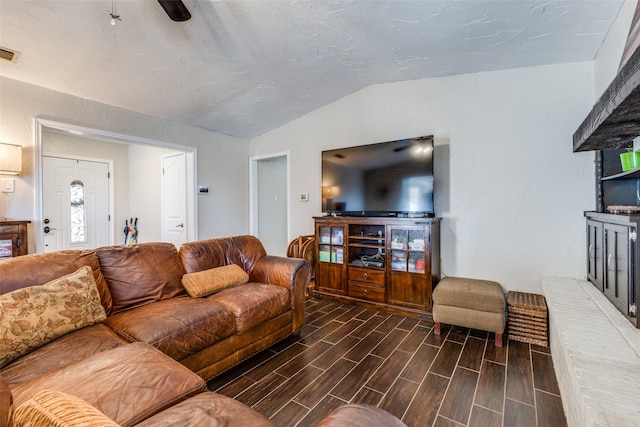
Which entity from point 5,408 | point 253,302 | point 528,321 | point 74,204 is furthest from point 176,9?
point 74,204

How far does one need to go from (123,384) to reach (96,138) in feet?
11.3

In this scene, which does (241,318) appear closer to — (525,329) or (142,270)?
(142,270)

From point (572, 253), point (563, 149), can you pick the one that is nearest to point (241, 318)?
point (572, 253)

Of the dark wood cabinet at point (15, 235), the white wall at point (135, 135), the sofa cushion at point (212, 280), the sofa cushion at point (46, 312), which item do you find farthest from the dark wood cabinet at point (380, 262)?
the dark wood cabinet at point (15, 235)

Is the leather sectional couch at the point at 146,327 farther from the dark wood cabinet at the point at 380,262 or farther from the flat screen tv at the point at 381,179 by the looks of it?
the flat screen tv at the point at 381,179

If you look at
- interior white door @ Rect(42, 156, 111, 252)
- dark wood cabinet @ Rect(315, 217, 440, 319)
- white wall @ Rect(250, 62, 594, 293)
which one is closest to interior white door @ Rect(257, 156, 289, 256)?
dark wood cabinet @ Rect(315, 217, 440, 319)

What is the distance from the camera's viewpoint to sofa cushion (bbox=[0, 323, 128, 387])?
4.16 feet

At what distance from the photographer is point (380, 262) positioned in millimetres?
3369

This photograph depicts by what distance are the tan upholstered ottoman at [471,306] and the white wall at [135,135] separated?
11.4ft

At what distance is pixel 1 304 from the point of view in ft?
Result: 4.59

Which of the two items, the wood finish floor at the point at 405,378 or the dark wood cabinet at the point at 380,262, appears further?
the dark wood cabinet at the point at 380,262

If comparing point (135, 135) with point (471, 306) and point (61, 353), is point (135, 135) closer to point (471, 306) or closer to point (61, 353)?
point (61, 353)

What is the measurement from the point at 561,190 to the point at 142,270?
3.85m

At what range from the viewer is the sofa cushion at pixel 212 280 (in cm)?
228
